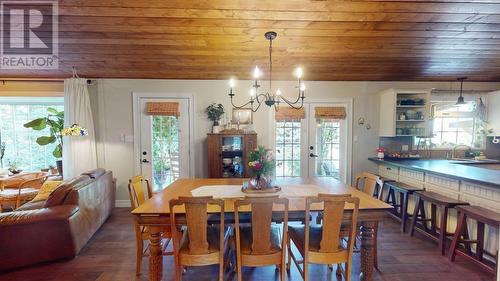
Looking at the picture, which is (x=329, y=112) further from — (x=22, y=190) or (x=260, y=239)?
(x=22, y=190)

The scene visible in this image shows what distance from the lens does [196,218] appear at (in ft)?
5.71

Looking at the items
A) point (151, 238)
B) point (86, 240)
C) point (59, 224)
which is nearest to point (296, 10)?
point (151, 238)

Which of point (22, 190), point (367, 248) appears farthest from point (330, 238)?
point (22, 190)

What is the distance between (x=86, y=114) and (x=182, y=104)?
1590mm

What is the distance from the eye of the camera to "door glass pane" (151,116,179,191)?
4340mm

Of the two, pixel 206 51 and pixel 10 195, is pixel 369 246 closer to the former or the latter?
pixel 206 51

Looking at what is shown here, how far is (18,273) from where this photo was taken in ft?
7.63

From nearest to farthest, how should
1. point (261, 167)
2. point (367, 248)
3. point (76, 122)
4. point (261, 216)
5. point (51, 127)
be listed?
point (261, 216)
point (367, 248)
point (261, 167)
point (76, 122)
point (51, 127)

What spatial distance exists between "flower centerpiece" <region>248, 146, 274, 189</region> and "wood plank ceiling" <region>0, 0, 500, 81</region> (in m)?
1.53

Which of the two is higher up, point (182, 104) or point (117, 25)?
point (117, 25)

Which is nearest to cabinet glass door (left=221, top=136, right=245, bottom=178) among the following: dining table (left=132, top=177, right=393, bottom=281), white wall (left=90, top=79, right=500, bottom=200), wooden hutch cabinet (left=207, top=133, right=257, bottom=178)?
wooden hutch cabinet (left=207, top=133, right=257, bottom=178)

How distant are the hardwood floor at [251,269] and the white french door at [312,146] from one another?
1826 mm

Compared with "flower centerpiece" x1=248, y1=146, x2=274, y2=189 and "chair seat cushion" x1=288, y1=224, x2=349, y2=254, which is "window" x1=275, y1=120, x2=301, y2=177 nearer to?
"flower centerpiece" x1=248, y1=146, x2=274, y2=189

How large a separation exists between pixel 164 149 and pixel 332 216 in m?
3.42
